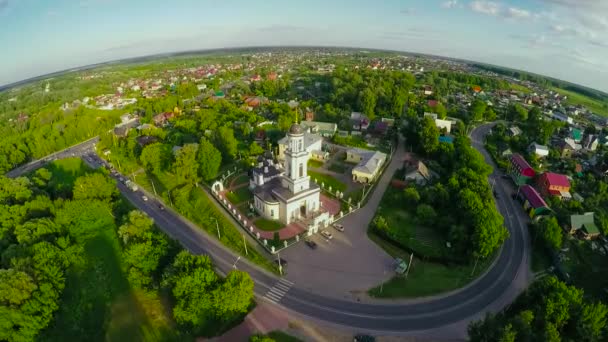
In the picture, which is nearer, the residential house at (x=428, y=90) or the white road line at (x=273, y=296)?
the white road line at (x=273, y=296)

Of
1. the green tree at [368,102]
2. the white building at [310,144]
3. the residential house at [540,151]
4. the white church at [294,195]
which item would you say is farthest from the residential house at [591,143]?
the white church at [294,195]

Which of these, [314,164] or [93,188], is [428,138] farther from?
[93,188]

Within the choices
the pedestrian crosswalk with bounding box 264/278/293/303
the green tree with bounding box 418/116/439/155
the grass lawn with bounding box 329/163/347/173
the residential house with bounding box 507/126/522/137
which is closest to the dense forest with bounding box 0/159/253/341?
the pedestrian crosswalk with bounding box 264/278/293/303

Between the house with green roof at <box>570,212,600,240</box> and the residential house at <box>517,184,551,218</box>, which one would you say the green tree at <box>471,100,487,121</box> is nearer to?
the residential house at <box>517,184,551,218</box>

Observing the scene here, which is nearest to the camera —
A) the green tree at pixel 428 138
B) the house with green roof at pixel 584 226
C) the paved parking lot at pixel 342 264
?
the paved parking lot at pixel 342 264

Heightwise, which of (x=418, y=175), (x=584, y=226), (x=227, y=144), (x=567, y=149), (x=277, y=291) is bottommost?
(x=277, y=291)

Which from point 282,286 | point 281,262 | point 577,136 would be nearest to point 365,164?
point 281,262

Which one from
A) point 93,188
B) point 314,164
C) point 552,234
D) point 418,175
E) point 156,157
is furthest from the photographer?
point 314,164

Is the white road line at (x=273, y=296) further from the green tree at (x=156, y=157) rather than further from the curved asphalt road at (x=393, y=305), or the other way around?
the green tree at (x=156, y=157)
